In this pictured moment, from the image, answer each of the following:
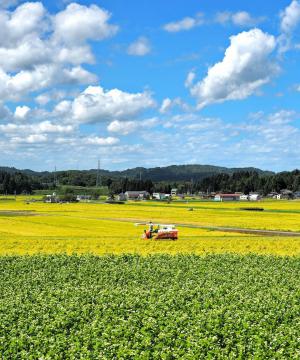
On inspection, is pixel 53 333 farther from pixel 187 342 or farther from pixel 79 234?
pixel 79 234

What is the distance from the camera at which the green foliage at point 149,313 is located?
16.2 m

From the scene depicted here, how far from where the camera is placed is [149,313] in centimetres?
1973

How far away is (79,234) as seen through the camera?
65.6 m

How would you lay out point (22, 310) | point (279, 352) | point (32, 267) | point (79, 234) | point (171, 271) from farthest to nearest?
point (79, 234)
point (32, 267)
point (171, 271)
point (22, 310)
point (279, 352)

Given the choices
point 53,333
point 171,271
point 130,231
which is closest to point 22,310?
point 53,333

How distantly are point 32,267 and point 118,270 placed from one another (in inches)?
236

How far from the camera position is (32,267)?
32.8 metres

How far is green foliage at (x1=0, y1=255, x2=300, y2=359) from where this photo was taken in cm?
1620

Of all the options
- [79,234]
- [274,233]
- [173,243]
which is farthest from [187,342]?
[274,233]

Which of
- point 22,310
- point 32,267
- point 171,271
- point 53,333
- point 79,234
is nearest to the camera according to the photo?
point 53,333

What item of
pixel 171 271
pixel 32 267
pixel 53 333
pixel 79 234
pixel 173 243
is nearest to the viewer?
pixel 53 333

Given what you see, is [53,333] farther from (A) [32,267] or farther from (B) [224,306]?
(A) [32,267]

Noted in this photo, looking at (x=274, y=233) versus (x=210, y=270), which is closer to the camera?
(x=210, y=270)

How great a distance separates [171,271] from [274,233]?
41.1 meters
